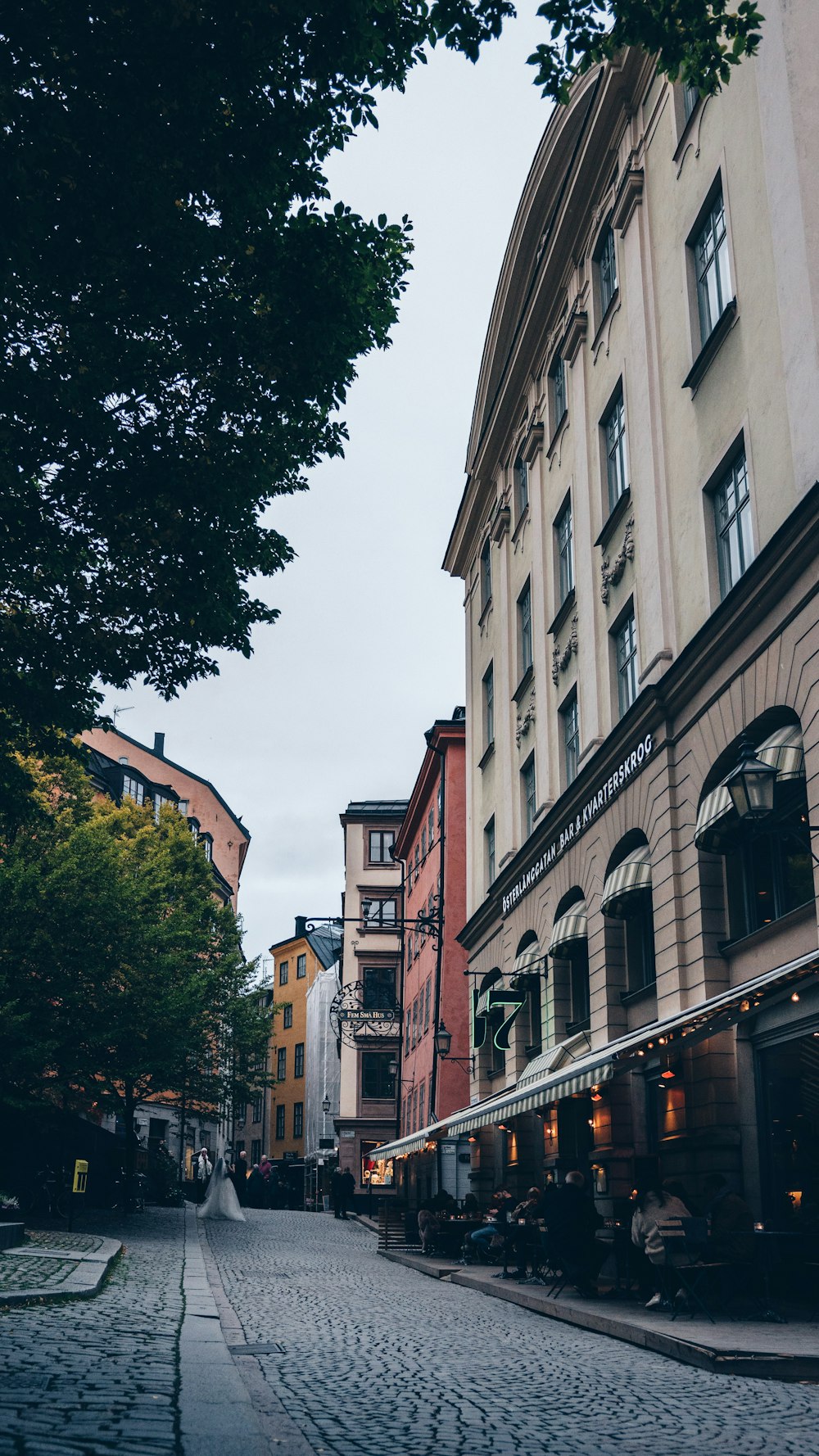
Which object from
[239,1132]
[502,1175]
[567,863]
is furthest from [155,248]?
[239,1132]

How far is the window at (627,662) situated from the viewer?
65.9 feet

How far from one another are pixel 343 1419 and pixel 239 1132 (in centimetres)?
8686

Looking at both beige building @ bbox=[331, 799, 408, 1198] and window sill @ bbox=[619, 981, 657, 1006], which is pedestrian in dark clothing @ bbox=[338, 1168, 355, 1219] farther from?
window sill @ bbox=[619, 981, 657, 1006]

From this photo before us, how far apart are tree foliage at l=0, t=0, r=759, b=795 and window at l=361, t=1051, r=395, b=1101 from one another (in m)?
47.4

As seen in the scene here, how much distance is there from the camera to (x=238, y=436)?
10844 mm

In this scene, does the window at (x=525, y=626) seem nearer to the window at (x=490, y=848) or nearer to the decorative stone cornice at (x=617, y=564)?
the window at (x=490, y=848)

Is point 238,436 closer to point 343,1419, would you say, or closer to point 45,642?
point 45,642

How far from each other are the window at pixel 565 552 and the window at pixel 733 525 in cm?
789

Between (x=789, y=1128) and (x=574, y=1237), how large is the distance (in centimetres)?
283

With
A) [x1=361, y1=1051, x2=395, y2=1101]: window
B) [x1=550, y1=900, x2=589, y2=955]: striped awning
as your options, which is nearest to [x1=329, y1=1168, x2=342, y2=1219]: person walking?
[x1=361, y1=1051, x2=395, y2=1101]: window

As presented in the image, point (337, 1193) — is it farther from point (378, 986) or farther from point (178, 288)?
point (178, 288)

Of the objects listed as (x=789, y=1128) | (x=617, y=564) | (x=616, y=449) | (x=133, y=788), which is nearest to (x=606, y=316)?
(x=616, y=449)

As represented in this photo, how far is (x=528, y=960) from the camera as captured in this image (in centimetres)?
2564

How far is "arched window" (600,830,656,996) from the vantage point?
18078mm
